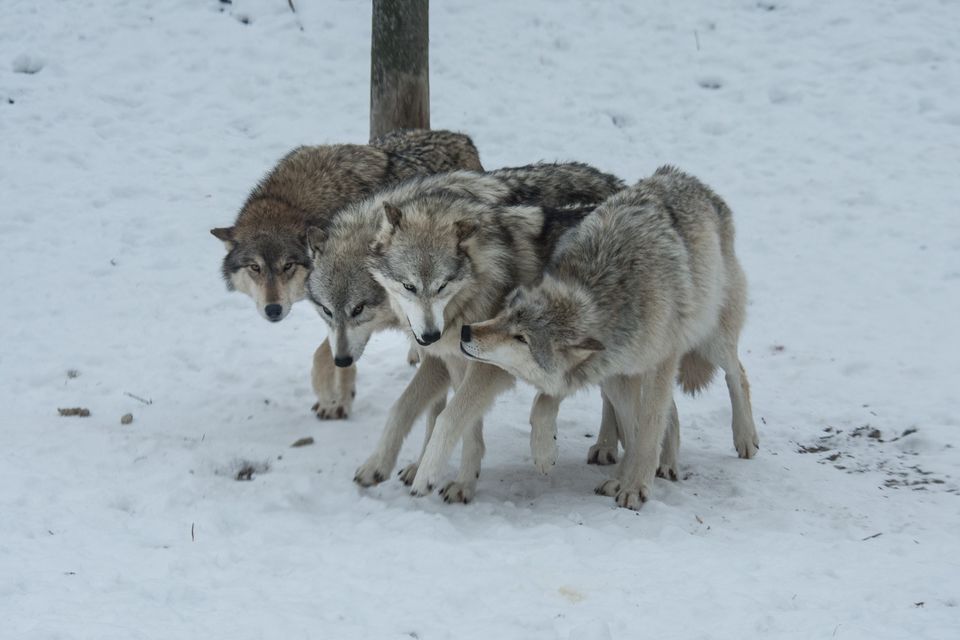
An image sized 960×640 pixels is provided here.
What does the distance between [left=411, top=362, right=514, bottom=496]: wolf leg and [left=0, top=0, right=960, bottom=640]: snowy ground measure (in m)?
0.25

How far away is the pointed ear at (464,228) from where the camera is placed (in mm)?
5129

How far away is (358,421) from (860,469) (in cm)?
345

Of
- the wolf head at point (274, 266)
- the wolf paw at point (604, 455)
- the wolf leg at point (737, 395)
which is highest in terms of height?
the wolf head at point (274, 266)

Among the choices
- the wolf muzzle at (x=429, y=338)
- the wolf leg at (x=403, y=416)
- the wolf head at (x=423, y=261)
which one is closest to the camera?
the wolf muzzle at (x=429, y=338)

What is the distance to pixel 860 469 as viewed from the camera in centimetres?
617

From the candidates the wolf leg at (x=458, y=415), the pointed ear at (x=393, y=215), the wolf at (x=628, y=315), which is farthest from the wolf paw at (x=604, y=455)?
the pointed ear at (x=393, y=215)

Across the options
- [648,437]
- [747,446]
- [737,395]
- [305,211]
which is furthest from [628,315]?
[305,211]

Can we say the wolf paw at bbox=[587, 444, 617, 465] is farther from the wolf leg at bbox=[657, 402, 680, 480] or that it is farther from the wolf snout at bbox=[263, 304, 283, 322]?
the wolf snout at bbox=[263, 304, 283, 322]

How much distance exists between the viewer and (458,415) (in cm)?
517

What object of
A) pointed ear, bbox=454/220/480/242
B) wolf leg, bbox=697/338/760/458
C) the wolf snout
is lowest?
wolf leg, bbox=697/338/760/458

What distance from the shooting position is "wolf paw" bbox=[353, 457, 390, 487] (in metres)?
5.59

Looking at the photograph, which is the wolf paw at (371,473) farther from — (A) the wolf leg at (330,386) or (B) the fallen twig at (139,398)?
(B) the fallen twig at (139,398)

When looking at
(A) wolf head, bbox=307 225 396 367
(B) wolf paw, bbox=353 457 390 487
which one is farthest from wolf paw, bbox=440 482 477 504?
(A) wolf head, bbox=307 225 396 367

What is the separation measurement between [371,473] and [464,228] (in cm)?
161
